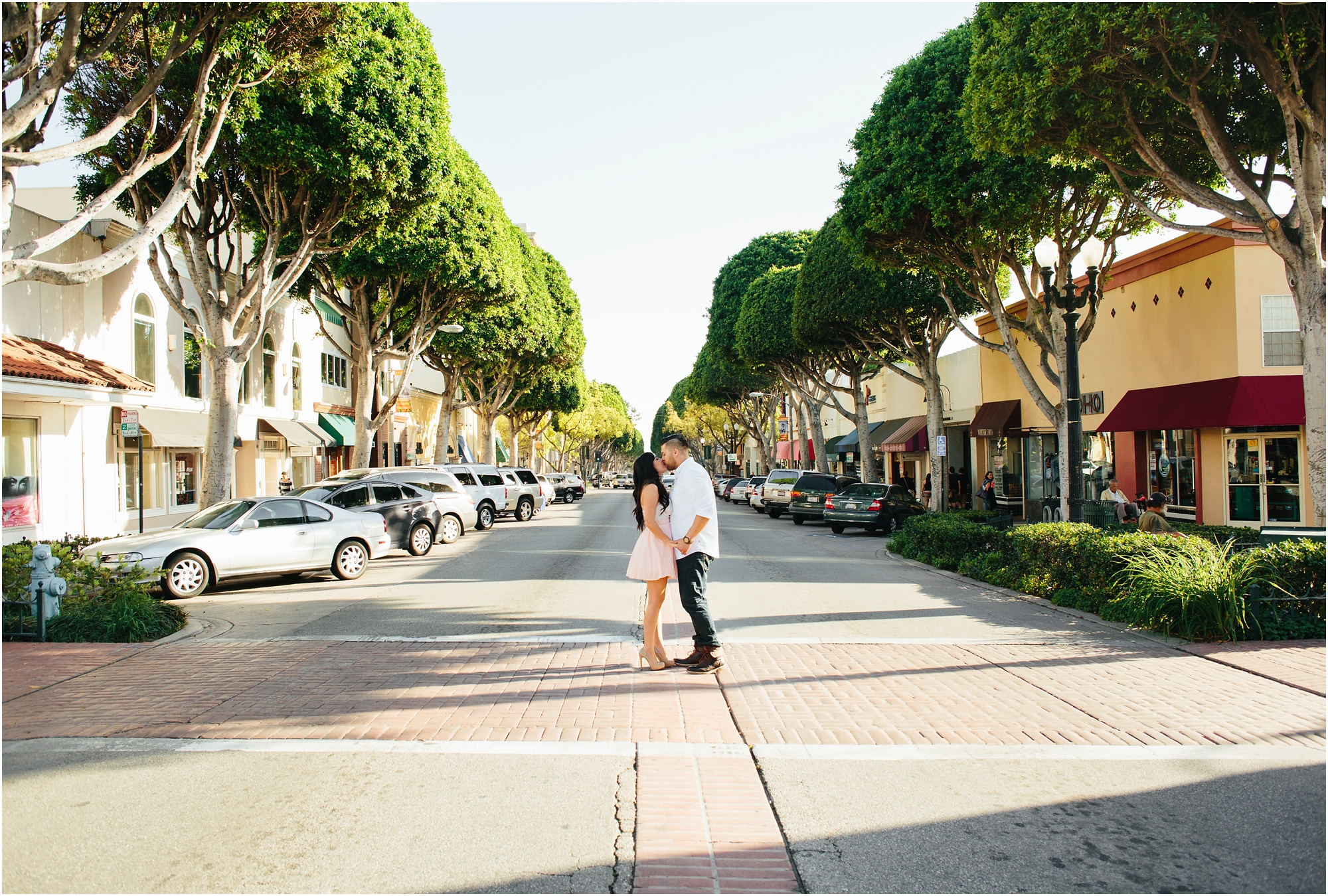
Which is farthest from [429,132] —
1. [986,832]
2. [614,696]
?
[986,832]

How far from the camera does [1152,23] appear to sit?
10.9m

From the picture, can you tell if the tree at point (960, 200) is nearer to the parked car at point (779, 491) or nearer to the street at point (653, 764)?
the street at point (653, 764)

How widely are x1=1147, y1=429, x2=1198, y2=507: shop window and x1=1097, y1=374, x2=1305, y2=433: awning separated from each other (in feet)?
2.42

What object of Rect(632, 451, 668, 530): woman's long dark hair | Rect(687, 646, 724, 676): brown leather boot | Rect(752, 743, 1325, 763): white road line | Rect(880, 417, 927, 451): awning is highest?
Rect(880, 417, 927, 451): awning

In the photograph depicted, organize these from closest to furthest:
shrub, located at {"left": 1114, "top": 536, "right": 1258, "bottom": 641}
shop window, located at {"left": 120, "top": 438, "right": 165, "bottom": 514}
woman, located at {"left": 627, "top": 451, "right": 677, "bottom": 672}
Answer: woman, located at {"left": 627, "top": 451, "right": 677, "bottom": 672}
shrub, located at {"left": 1114, "top": 536, "right": 1258, "bottom": 641}
shop window, located at {"left": 120, "top": 438, "right": 165, "bottom": 514}

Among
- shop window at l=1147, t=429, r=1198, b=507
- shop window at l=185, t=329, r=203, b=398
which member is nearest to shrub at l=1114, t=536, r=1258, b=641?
shop window at l=1147, t=429, r=1198, b=507

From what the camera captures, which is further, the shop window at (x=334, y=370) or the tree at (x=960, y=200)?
the shop window at (x=334, y=370)

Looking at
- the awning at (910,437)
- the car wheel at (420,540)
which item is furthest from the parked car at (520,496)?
the awning at (910,437)

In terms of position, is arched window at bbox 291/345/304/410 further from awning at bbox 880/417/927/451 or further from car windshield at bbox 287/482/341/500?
awning at bbox 880/417/927/451

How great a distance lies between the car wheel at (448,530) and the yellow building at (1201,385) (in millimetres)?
16724

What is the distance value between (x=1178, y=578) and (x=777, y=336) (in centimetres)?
2914

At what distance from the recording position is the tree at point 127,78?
9.09 m

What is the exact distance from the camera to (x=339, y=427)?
3638 cm

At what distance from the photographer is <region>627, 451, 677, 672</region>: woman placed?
758 cm
